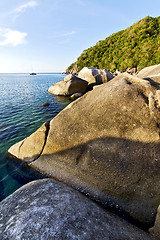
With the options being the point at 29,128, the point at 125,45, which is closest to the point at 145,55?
the point at 125,45

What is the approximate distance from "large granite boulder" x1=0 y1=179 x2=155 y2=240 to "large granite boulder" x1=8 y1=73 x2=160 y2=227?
69 centimetres

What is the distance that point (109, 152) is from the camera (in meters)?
3.17

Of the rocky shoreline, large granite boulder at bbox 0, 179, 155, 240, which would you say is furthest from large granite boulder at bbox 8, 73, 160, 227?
large granite boulder at bbox 0, 179, 155, 240

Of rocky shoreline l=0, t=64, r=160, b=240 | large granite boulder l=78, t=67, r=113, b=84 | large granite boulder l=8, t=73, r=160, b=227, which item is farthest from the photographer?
large granite boulder l=78, t=67, r=113, b=84

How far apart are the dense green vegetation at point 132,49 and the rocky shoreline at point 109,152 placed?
4656cm

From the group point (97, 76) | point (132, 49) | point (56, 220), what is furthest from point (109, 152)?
point (132, 49)

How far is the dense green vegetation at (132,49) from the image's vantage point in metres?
45.2

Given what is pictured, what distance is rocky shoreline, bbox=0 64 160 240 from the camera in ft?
8.16

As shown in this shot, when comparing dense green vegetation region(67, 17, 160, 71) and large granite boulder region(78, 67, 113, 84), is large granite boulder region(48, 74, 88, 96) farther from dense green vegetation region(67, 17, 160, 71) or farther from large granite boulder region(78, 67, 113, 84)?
dense green vegetation region(67, 17, 160, 71)

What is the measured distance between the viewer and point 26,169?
169 inches

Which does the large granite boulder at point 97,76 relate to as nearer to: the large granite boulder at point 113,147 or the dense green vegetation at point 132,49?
the large granite boulder at point 113,147

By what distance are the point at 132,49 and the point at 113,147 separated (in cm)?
6281

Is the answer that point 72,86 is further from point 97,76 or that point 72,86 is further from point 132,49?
point 132,49

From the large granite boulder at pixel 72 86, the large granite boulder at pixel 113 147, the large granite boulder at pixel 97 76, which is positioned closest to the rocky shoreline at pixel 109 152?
the large granite boulder at pixel 113 147
